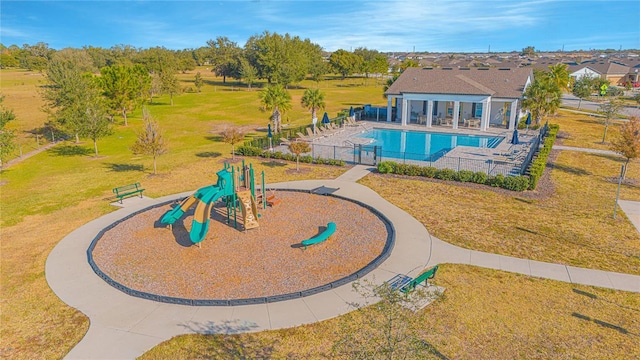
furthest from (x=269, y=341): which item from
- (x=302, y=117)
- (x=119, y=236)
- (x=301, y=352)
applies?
(x=302, y=117)

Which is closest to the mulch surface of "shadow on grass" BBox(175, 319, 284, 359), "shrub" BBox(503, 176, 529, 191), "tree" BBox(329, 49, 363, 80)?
"shadow on grass" BBox(175, 319, 284, 359)

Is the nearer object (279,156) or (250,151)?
(279,156)

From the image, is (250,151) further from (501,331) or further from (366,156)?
(501,331)

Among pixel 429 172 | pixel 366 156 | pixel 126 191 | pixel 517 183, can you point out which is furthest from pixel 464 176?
pixel 126 191

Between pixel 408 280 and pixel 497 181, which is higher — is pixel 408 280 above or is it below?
below

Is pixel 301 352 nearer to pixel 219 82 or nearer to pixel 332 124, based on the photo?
pixel 332 124

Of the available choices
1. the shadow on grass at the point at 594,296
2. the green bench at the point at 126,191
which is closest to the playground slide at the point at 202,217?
the green bench at the point at 126,191
